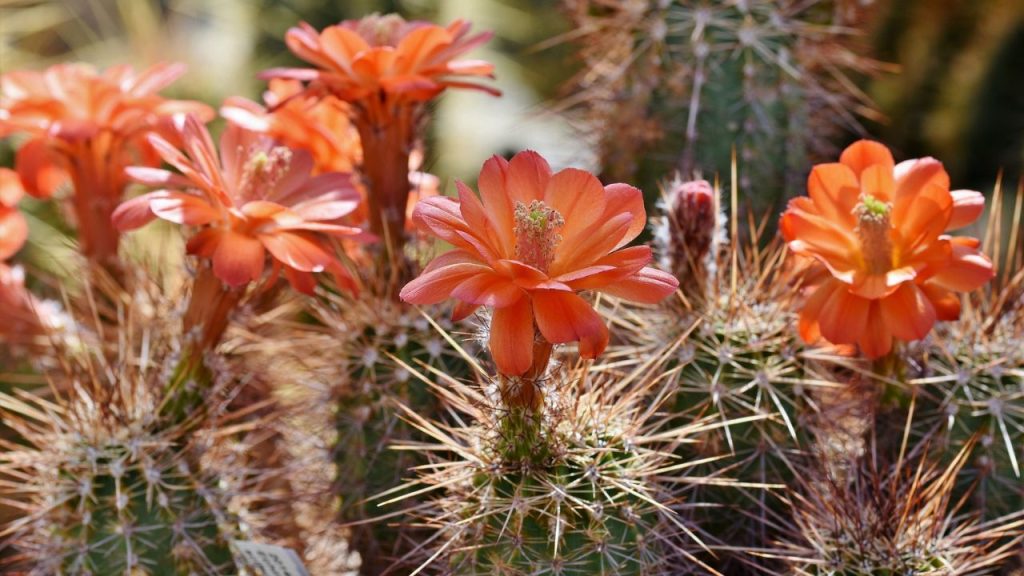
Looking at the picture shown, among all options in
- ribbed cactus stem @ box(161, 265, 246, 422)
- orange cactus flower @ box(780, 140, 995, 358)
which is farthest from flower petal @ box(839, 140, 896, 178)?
ribbed cactus stem @ box(161, 265, 246, 422)

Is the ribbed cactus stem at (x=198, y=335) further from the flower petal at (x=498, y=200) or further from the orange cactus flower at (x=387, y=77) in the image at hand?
the flower petal at (x=498, y=200)

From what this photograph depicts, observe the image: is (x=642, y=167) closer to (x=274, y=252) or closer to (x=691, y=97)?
(x=691, y=97)

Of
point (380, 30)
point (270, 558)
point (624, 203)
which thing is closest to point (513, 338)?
point (624, 203)

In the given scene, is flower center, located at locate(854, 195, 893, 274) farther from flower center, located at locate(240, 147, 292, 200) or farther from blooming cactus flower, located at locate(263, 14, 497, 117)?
flower center, located at locate(240, 147, 292, 200)

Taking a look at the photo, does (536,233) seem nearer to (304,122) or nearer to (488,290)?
(488,290)

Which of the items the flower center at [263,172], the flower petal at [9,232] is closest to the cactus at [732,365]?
the flower center at [263,172]

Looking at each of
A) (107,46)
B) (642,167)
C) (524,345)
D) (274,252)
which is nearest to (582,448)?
(524,345)

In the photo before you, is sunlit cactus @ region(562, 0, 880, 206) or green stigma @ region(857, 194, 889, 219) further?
sunlit cactus @ region(562, 0, 880, 206)
